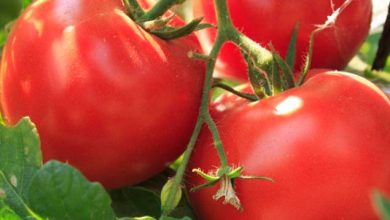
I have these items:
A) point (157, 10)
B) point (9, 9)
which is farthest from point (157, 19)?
point (9, 9)

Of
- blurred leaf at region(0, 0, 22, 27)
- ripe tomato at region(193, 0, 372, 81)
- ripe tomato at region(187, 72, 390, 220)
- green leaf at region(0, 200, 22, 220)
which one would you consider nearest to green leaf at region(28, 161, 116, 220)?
green leaf at region(0, 200, 22, 220)

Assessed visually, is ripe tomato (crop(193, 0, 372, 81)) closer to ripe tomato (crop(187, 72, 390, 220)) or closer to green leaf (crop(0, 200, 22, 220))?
ripe tomato (crop(187, 72, 390, 220))

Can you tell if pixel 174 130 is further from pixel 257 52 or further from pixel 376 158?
pixel 376 158

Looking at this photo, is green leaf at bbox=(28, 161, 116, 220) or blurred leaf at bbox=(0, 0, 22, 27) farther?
blurred leaf at bbox=(0, 0, 22, 27)

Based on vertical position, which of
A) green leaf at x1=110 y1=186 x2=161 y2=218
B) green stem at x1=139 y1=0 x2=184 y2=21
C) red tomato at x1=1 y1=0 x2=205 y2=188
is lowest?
green leaf at x1=110 y1=186 x2=161 y2=218

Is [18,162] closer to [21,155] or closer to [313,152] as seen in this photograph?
[21,155]

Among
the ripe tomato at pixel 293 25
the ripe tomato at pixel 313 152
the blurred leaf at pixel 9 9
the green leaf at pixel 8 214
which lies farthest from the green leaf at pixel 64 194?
the blurred leaf at pixel 9 9

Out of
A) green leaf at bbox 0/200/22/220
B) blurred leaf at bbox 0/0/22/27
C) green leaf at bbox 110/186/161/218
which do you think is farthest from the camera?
blurred leaf at bbox 0/0/22/27
